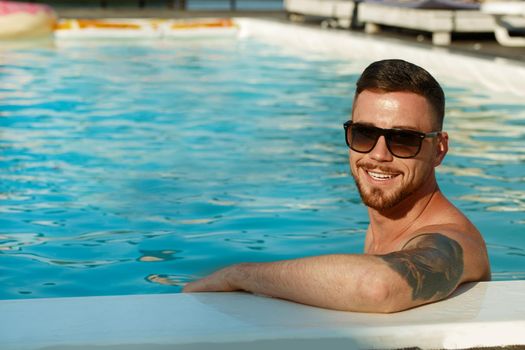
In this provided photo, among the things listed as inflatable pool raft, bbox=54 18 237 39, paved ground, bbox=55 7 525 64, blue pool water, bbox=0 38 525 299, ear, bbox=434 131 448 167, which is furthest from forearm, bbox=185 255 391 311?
inflatable pool raft, bbox=54 18 237 39

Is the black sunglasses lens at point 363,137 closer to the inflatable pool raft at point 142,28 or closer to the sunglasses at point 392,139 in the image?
the sunglasses at point 392,139

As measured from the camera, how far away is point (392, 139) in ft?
9.14

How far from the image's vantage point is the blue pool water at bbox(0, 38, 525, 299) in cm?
491

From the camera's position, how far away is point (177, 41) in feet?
57.7

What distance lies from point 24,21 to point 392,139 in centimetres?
1496

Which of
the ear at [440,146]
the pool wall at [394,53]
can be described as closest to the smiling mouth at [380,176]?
the ear at [440,146]

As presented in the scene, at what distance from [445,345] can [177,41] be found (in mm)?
15605

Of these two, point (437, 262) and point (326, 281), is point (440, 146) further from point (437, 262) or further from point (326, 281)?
point (326, 281)

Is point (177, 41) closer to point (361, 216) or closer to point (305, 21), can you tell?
point (305, 21)

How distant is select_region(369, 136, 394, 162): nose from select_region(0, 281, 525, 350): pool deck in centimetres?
44

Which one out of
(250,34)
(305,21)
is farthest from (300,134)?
(305,21)

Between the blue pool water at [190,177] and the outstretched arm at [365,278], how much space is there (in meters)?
1.88

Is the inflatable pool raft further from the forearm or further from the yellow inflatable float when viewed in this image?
the forearm

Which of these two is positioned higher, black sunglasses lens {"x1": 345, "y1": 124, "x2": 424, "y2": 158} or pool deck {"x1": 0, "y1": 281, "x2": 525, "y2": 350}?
black sunglasses lens {"x1": 345, "y1": 124, "x2": 424, "y2": 158}
